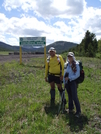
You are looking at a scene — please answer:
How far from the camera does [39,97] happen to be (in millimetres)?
6988

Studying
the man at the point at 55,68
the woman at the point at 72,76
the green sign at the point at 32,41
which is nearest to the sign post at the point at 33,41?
the green sign at the point at 32,41

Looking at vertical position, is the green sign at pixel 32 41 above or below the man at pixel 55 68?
above

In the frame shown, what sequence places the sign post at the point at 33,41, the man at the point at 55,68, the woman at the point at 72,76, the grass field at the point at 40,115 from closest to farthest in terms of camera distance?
the grass field at the point at 40,115 → the woman at the point at 72,76 → the man at the point at 55,68 → the sign post at the point at 33,41

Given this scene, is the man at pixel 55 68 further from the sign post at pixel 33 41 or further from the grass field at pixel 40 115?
the sign post at pixel 33 41

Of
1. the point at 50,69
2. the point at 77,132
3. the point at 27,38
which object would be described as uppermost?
the point at 27,38

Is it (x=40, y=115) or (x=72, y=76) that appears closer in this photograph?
(x=72, y=76)

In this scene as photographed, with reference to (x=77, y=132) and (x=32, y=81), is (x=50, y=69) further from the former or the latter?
(x=32, y=81)

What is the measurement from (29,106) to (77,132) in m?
2.24

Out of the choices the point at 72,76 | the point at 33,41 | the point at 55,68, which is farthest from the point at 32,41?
the point at 72,76

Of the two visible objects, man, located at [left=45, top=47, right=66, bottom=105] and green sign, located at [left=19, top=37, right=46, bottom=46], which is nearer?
man, located at [left=45, top=47, right=66, bottom=105]

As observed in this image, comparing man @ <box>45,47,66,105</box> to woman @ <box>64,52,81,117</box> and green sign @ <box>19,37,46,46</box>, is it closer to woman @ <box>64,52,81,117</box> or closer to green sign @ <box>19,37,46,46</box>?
woman @ <box>64,52,81,117</box>

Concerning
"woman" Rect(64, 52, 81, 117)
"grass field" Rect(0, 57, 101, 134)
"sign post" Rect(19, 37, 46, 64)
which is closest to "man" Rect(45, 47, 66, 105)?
"woman" Rect(64, 52, 81, 117)

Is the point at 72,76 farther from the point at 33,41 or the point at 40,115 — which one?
the point at 33,41

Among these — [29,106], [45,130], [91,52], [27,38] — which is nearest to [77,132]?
[45,130]
